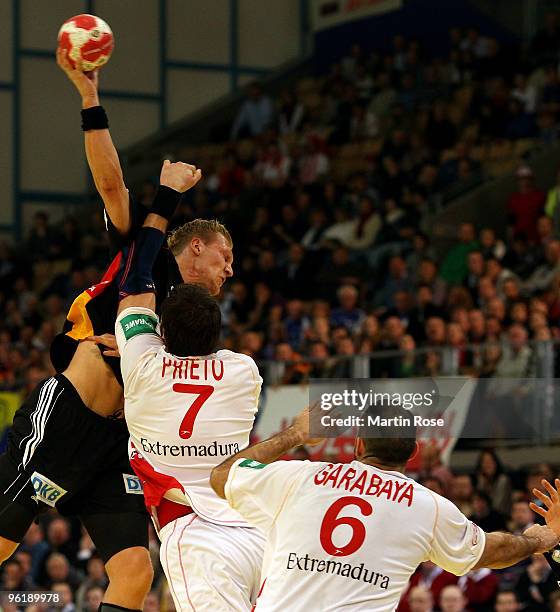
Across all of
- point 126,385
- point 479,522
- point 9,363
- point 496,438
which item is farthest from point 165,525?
point 9,363

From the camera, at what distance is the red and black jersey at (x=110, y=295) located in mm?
6098

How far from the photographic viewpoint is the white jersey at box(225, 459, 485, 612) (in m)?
4.93

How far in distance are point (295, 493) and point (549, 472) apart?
730 cm

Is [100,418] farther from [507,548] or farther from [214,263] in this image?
[507,548]

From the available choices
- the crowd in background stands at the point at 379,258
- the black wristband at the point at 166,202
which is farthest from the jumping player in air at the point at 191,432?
the crowd in background stands at the point at 379,258

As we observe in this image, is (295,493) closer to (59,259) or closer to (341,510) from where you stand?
(341,510)

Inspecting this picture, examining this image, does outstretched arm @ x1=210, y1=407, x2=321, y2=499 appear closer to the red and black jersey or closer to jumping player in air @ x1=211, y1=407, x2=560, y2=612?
jumping player in air @ x1=211, y1=407, x2=560, y2=612

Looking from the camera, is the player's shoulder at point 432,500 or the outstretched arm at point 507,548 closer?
the player's shoulder at point 432,500

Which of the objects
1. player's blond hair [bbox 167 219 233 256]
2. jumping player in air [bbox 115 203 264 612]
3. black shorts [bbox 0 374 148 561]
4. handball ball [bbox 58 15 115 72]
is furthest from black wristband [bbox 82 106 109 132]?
black shorts [bbox 0 374 148 561]

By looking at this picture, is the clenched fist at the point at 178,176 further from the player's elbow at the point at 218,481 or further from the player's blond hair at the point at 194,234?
the player's elbow at the point at 218,481

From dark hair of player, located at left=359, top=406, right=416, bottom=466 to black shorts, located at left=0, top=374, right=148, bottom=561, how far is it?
5.12 feet

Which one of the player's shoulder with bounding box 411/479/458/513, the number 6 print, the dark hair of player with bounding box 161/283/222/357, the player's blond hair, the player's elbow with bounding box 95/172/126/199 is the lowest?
the number 6 print

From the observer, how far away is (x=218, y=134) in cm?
2439

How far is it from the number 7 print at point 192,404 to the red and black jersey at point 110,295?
2.40 ft
